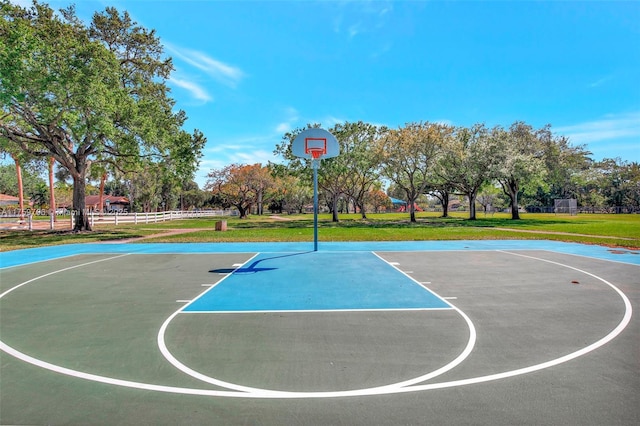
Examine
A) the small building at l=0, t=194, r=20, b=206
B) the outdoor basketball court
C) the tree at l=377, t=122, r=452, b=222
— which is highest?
the tree at l=377, t=122, r=452, b=222

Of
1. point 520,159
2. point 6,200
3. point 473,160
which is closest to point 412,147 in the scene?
point 473,160

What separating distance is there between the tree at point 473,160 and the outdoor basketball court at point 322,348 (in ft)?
90.5

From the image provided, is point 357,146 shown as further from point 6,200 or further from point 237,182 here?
point 6,200

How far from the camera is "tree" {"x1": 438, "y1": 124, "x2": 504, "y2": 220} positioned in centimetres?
3491

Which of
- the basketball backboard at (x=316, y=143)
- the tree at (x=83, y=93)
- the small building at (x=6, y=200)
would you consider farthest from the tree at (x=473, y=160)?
the small building at (x=6, y=200)

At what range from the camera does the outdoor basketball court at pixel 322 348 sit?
315cm

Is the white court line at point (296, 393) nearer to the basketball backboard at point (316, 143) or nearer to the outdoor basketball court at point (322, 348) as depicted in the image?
the outdoor basketball court at point (322, 348)

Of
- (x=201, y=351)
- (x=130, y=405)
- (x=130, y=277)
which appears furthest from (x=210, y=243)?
(x=130, y=405)

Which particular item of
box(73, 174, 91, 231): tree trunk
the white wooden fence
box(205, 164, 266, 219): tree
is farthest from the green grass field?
box(205, 164, 266, 219): tree

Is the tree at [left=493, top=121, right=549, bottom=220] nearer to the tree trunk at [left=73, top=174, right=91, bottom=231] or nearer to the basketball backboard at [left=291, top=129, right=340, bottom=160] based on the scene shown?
the basketball backboard at [left=291, top=129, right=340, bottom=160]

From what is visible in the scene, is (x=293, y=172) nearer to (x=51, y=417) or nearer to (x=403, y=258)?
(x=403, y=258)

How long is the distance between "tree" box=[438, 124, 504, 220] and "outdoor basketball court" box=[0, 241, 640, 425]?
2758cm

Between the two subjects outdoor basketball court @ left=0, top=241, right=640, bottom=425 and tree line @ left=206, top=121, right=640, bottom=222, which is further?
tree line @ left=206, top=121, right=640, bottom=222

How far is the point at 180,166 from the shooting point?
2425cm
